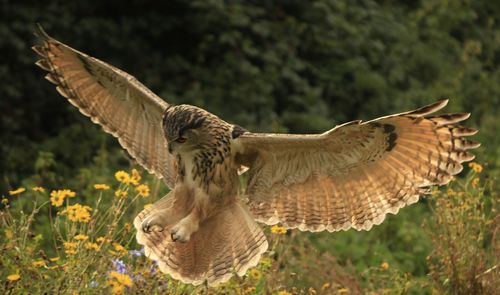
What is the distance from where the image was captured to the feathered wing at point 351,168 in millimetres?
4641

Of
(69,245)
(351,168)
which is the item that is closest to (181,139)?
(69,245)

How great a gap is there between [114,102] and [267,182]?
102 cm

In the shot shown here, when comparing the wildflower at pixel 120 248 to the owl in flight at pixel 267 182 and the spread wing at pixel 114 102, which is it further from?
the spread wing at pixel 114 102

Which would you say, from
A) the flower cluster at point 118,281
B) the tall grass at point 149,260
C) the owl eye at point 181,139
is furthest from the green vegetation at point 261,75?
the flower cluster at point 118,281

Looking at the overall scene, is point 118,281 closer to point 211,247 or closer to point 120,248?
point 120,248

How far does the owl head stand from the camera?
15.5ft

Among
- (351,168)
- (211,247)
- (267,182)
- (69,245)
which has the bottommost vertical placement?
(211,247)

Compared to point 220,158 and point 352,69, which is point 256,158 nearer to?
point 220,158

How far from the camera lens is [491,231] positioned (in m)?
5.89

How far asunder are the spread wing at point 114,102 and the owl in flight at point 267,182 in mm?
290

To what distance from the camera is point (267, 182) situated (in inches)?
202

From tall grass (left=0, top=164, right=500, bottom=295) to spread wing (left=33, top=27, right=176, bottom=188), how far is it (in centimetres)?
21

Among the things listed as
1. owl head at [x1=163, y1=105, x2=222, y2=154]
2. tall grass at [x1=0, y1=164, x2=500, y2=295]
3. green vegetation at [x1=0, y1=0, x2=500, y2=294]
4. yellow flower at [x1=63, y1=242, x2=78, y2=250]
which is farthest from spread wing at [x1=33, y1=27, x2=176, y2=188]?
green vegetation at [x1=0, y1=0, x2=500, y2=294]

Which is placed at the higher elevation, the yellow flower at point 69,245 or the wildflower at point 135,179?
the wildflower at point 135,179
